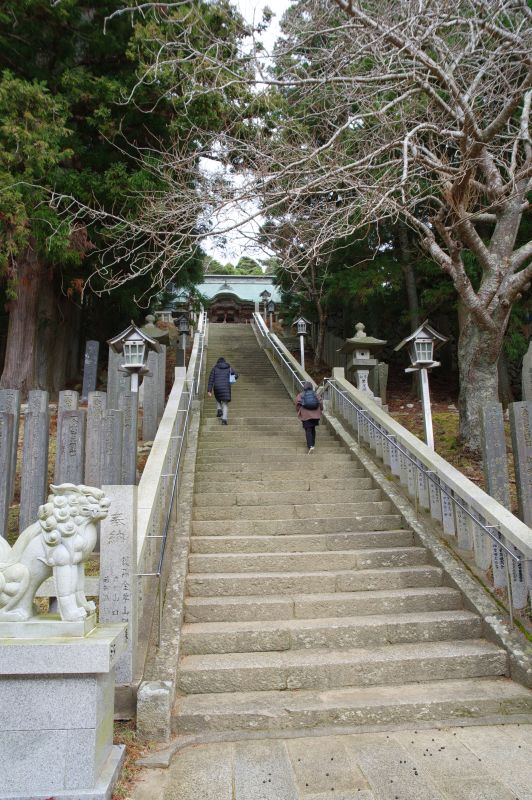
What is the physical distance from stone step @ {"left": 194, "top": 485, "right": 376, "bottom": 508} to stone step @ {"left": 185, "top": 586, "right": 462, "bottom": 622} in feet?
5.51

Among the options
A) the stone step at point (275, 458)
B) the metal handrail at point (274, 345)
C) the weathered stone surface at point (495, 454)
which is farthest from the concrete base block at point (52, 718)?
the metal handrail at point (274, 345)

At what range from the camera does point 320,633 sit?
13.6 ft

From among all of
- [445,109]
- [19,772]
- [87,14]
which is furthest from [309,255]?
[87,14]

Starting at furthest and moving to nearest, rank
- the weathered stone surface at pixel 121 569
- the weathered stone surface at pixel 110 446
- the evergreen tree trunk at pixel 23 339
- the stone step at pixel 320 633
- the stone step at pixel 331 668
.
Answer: the evergreen tree trunk at pixel 23 339 < the weathered stone surface at pixel 110 446 < the stone step at pixel 320 633 < the stone step at pixel 331 668 < the weathered stone surface at pixel 121 569

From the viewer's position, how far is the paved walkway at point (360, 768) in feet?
8.87

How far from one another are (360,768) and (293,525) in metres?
2.83

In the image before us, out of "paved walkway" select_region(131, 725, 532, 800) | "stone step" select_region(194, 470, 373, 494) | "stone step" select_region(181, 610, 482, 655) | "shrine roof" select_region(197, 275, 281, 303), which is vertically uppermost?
"shrine roof" select_region(197, 275, 281, 303)

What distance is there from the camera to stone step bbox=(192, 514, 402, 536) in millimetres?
5625

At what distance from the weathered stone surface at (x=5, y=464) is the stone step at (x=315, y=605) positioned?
1.76 m

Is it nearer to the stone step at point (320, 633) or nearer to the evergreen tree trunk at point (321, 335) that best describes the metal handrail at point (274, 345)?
the evergreen tree trunk at point (321, 335)

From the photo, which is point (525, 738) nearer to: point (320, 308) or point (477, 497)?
point (477, 497)

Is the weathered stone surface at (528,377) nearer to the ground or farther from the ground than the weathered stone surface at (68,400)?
farther from the ground

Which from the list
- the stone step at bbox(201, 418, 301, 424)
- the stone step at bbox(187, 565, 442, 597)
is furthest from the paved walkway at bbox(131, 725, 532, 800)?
the stone step at bbox(201, 418, 301, 424)

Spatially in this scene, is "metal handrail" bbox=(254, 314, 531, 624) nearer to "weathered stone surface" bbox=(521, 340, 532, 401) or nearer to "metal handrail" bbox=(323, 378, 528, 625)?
"metal handrail" bbox=(323, 378, 528, 625)
